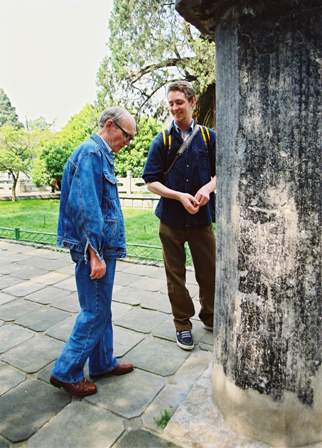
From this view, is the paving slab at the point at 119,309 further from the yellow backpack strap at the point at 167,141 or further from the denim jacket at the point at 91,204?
the yellow backpack strap at the point at 167,141

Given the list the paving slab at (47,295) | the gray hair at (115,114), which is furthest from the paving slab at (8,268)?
the gray hair at (115,114)

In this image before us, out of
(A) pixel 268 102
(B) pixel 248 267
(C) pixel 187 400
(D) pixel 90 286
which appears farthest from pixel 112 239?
(A) pixel 268 102

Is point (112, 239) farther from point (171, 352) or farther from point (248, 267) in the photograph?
point (171, 352)

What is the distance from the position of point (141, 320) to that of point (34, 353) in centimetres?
103

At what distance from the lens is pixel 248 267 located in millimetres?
1756

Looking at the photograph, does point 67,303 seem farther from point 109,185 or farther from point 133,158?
point 133,158

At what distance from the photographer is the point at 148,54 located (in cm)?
1329

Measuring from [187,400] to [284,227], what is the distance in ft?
3.95

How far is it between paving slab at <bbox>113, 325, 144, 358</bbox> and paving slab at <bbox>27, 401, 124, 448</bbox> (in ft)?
2.33

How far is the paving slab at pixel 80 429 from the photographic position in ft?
6.39

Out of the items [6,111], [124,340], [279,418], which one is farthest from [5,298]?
[6,111]

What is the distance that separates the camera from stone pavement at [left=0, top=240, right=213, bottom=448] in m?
2.02

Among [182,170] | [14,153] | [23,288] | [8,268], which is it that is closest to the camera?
[182,170]

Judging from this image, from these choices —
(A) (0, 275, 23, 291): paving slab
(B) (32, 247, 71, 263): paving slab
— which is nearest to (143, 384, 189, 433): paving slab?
(A) (0, 275, 23, 291): paving slab
